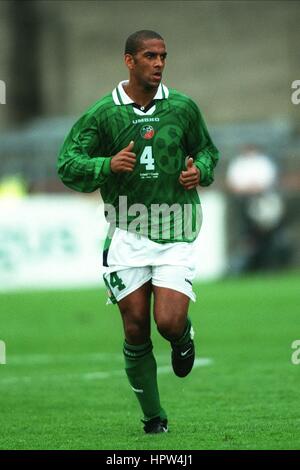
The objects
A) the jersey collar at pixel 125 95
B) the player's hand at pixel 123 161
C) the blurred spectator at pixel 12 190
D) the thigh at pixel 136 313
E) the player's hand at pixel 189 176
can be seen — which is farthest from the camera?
the blurred spectator at pixel 12 190

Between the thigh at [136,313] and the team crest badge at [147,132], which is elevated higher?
the team crest badge at [147,132]

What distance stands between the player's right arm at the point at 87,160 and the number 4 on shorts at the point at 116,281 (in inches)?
21.6

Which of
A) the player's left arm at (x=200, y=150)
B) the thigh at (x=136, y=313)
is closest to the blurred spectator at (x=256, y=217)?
the player's left arm at (x=200, y=150)

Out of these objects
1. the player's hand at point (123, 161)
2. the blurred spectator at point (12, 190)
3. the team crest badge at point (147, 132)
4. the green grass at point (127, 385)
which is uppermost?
the team crest badge at point (147, 132)

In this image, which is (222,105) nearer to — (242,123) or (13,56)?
(242,123)

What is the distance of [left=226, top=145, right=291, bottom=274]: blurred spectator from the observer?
21719 mm

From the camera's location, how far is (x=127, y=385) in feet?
35.2

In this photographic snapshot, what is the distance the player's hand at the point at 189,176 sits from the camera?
798cm

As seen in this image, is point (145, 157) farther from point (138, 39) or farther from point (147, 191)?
point (138, 39)

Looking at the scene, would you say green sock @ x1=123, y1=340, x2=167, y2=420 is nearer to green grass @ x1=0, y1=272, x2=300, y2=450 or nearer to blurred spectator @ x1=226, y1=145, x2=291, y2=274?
green grass @ x1=0, y1=272, x2=300, y2=450

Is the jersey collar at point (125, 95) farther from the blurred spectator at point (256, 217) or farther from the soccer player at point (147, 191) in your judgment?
the blurred spectator at point (256, 217)

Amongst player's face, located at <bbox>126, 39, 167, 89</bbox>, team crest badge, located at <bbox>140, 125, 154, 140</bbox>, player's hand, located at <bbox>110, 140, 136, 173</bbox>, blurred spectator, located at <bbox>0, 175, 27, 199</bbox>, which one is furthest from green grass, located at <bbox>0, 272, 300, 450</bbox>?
blurred spectator, located at <bbox>0, 175, 27, 199</bbox>

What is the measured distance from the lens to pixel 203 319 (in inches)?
615
